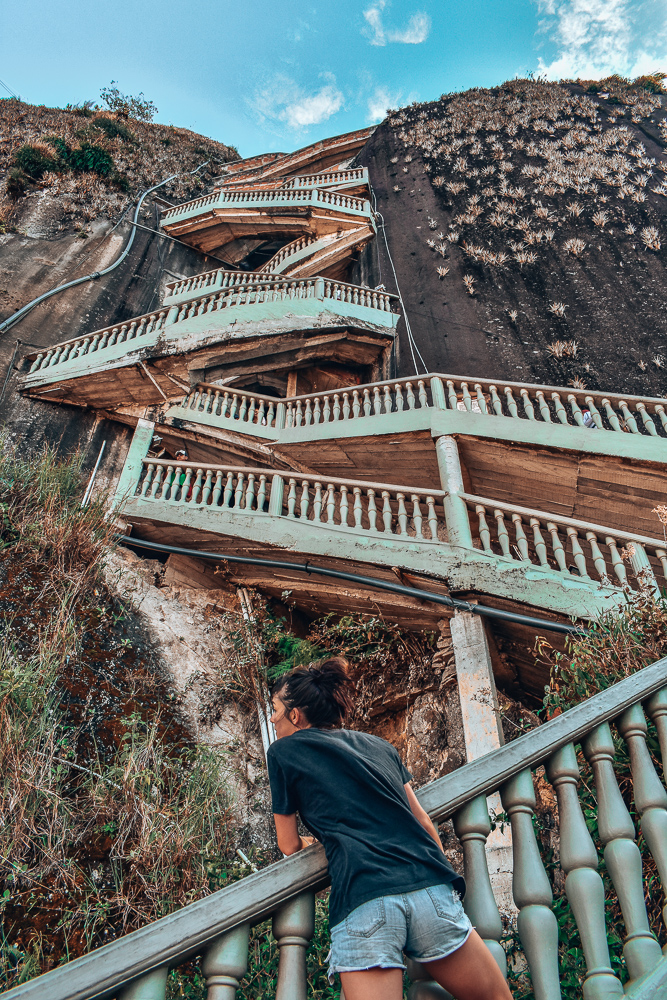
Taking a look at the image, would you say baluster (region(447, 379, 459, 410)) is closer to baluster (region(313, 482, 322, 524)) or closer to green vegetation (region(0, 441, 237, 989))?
baluster (region(313, 482, 322, 524))

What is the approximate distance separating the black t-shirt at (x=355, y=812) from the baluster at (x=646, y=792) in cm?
66

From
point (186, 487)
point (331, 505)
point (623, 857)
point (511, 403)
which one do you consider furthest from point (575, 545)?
point (186, 487)

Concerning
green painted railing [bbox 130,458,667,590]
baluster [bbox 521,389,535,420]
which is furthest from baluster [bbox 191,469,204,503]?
baluster [bbox 521,389,535,420]

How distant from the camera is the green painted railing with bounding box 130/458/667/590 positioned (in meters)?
6.21

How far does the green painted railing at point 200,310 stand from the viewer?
1109 cm

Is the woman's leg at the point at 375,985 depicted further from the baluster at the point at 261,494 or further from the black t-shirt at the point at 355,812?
the baluster at the point at 261,494

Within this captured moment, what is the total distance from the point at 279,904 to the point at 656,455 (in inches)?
293

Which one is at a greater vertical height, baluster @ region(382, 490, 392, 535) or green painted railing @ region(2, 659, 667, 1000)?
baluster @ region(382, 490, 392, 535)

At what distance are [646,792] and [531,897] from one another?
0.57 m

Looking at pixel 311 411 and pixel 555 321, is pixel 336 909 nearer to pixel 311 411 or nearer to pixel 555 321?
pixel 311 411

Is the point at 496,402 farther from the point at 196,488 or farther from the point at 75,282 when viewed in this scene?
the point at 75,282

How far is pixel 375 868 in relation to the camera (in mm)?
1713

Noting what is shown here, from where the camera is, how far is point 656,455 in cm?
751

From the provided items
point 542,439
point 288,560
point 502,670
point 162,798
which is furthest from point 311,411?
point 162,798
